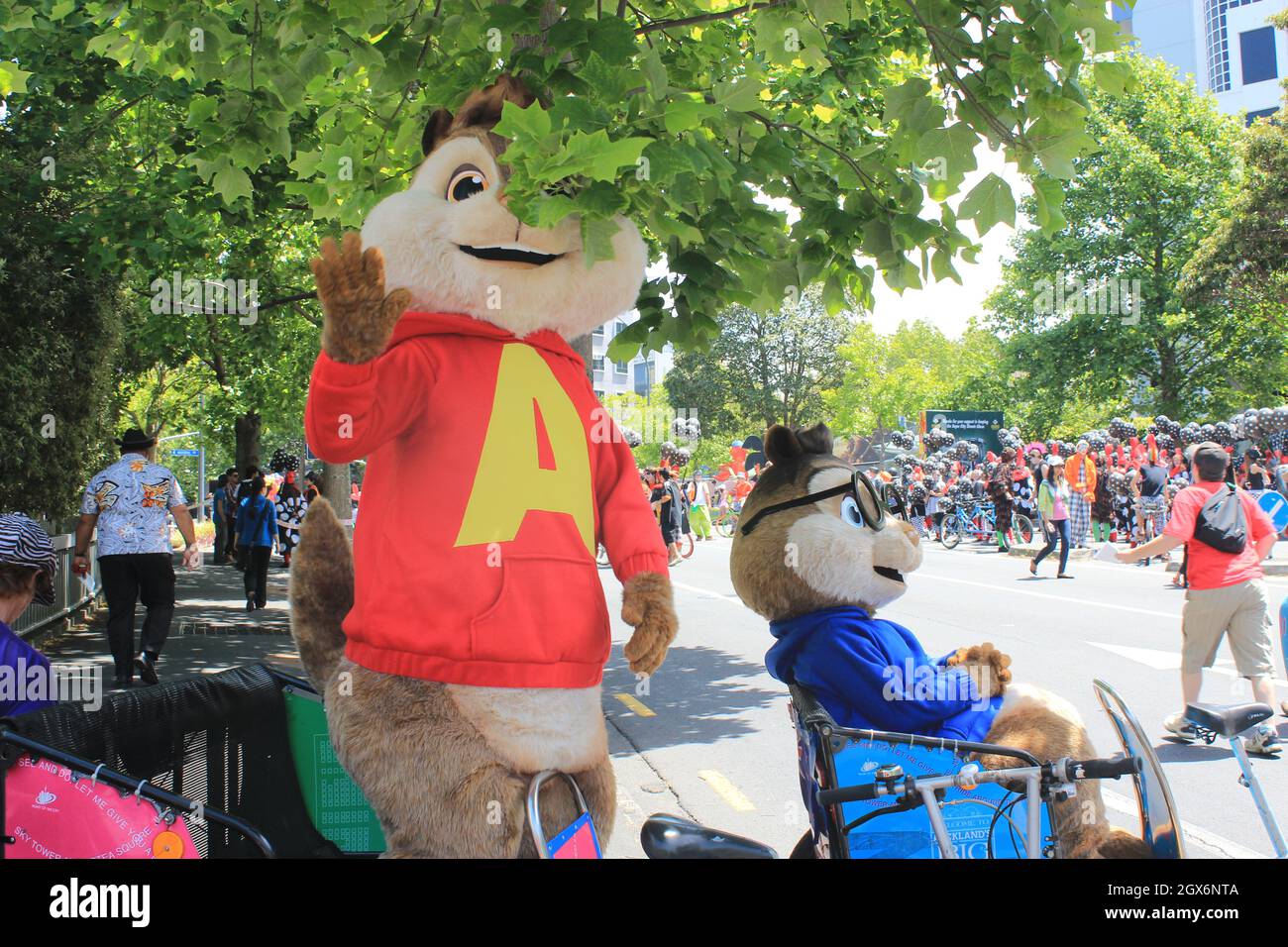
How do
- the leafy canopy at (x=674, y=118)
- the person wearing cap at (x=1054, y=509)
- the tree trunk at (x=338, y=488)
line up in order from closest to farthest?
the leafy canopy at (x=674, y=118)
the tree trunk at (x=338, y=488)
the person wearing cap at (x=1054, y=509)

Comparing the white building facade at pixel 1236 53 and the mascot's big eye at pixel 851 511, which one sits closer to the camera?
the mascot's big eye at pixel 851 511

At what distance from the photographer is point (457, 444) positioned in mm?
2625

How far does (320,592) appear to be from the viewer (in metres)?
3.03

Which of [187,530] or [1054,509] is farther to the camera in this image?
[1054,509]

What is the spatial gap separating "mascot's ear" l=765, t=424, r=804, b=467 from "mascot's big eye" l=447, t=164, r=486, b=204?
123cm

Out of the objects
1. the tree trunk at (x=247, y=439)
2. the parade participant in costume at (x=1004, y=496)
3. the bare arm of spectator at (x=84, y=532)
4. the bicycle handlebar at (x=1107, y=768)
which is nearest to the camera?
the bicycle handlebar at (x=1107, y=768)

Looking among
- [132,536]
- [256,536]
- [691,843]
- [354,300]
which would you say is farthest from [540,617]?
[256,536]

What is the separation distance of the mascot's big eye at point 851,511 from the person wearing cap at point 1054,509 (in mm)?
12819

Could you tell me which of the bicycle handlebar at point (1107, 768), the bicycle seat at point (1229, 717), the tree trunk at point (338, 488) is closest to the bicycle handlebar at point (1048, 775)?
the bicycle handlebar at point (1107, 768)

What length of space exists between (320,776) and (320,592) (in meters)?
0.68

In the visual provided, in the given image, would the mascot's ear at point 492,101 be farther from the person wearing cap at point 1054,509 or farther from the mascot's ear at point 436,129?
the person wearing cap at point 1054,509

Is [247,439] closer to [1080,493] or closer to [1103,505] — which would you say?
[1080,493]

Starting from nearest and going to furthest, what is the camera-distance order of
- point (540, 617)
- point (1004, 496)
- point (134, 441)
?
point (540, 617) → point (134, 441) → point (1004, 496)

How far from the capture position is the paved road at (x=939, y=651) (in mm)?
5152
